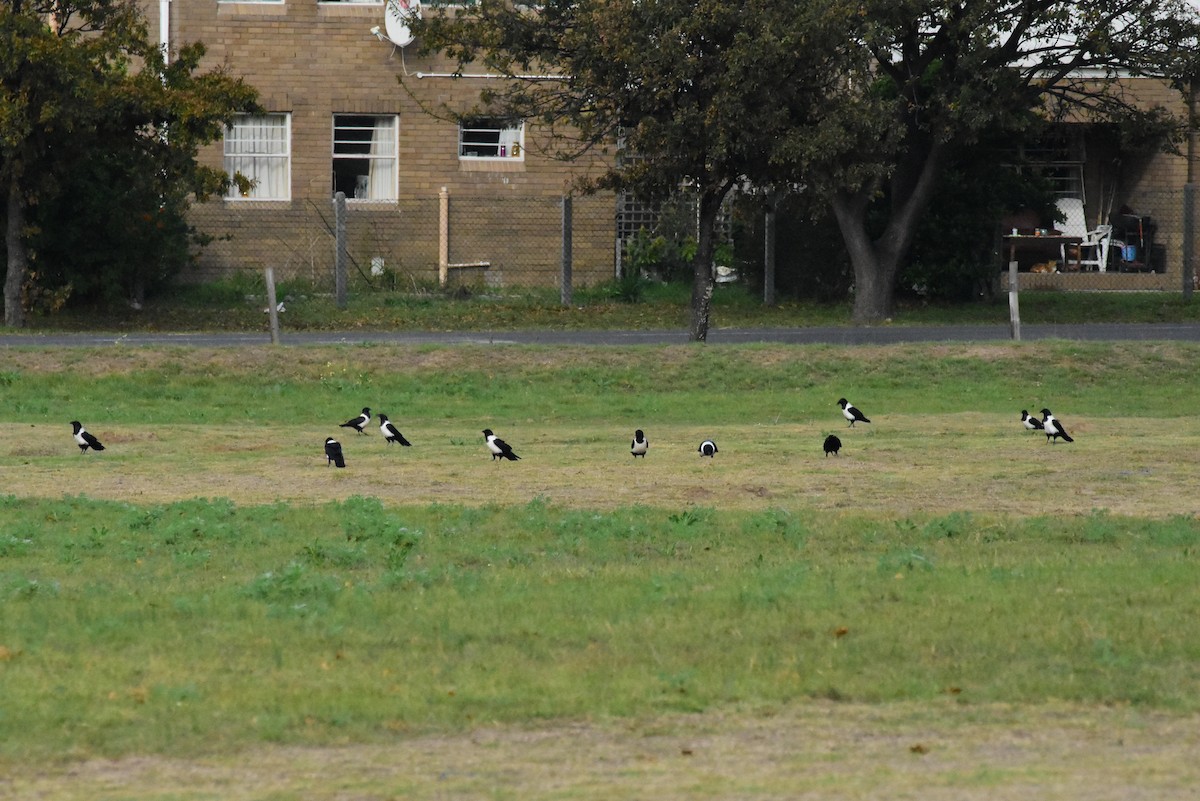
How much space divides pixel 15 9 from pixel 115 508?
18.4m

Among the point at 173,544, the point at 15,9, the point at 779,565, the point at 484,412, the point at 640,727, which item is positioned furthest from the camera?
the point at 15,9

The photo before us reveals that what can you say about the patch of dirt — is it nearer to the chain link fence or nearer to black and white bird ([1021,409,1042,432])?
black and white bird ([1021,409,1042,432])

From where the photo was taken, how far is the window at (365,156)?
41.8m

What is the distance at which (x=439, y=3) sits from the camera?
115 feet

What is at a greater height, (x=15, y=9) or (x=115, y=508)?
(x=15, y=9)

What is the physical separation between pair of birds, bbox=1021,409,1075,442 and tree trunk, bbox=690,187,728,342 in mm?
9592

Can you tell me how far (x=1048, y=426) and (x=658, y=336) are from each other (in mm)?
13021

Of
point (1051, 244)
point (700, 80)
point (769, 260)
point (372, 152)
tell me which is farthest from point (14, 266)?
point (1051, 244)

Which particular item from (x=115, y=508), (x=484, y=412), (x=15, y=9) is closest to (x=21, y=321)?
(x=15, y=9)

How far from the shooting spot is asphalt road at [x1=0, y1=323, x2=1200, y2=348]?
2904 cm

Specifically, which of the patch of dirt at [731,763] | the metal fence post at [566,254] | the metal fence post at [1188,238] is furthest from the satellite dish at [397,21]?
the patch of dirt at [731,763]

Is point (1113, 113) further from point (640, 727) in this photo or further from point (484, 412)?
point (640, 727)

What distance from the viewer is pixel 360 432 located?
21.1m

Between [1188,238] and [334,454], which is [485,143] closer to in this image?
[1188,238]
